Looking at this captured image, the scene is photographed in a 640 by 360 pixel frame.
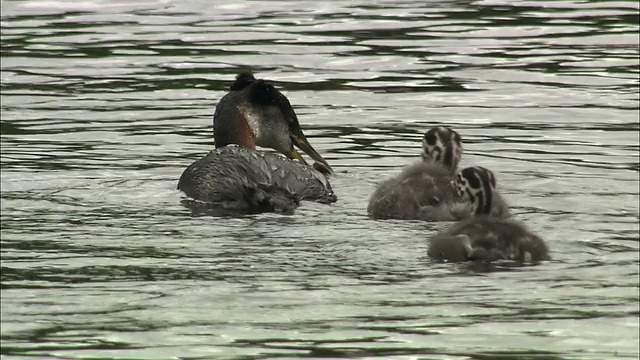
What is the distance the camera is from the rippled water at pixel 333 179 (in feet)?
26.2

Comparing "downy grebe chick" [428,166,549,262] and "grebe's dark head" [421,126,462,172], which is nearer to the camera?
"downy grebe chick" [428,166,549,262]

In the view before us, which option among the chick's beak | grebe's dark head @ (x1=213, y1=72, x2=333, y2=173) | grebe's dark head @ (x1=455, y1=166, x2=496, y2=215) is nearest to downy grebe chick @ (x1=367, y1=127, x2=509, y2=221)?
grebe's dark head @ (x1=455, y1=166, x2=496, y2=215)

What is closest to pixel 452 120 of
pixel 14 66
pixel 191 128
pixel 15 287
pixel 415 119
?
pixel 415 119

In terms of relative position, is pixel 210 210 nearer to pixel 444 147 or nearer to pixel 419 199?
pixel 419 199

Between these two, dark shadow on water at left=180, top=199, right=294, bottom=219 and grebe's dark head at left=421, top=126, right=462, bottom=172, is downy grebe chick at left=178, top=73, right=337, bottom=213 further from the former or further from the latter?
grebe's dark head at left=421, top=126, right=462, bottom=172

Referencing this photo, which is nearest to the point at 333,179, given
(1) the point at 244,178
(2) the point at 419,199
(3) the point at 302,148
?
(3) the point at 302,148

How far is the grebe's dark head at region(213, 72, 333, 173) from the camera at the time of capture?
12.8m

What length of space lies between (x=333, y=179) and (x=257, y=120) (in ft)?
2.54

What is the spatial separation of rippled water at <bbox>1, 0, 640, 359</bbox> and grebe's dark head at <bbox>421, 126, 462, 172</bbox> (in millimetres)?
465

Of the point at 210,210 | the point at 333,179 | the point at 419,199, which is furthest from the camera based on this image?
the point at 333,179

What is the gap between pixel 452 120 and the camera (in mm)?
15312

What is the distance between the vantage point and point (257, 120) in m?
13.0

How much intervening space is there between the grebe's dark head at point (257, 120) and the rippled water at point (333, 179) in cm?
42

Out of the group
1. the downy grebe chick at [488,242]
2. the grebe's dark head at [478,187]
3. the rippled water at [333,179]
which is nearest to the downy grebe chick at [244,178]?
the rippled water at [333,179]
